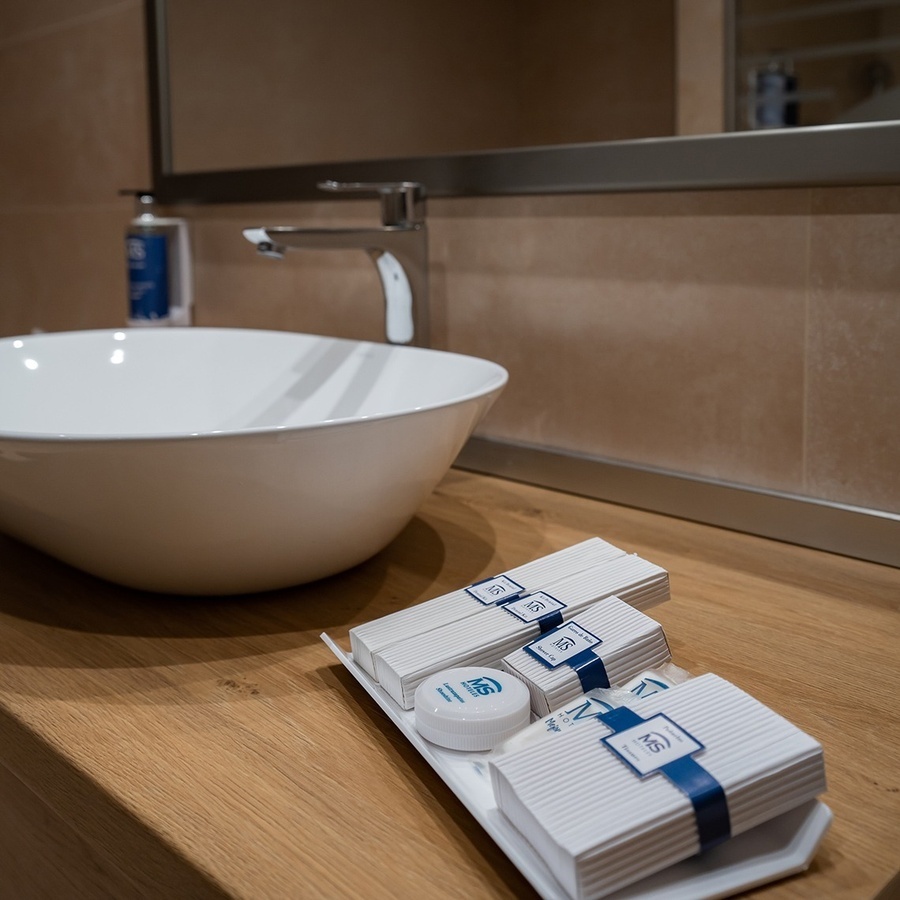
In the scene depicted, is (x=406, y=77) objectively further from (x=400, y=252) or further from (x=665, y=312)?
(x=665, y=312)

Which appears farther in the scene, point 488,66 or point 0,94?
point 0,94

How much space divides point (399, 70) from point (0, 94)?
1.06 metres

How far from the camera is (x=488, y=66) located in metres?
1.01

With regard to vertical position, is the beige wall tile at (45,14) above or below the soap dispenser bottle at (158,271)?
above

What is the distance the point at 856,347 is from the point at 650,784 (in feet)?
1.60

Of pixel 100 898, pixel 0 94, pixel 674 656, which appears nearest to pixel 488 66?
pixel 674 656

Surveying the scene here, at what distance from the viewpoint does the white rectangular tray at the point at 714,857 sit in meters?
0.37

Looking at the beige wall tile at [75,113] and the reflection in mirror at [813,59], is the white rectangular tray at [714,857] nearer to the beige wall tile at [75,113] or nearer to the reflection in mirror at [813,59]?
the reflection in mirror at [813,59]

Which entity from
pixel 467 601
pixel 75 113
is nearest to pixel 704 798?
pixel 467 601

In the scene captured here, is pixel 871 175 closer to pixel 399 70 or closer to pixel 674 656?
pixel 674 656

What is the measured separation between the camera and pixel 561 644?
51cm

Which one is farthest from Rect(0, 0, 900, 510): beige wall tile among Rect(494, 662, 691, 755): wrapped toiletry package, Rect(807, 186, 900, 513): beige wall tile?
Rect(494, 662, 691, 755): wrapped toiletry package

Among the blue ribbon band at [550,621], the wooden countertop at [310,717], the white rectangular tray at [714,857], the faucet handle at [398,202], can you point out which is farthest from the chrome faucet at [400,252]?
the white rectangular tray at [714,857]

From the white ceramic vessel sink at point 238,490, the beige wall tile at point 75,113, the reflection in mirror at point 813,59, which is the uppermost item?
the beige wall tile at point 75,113
